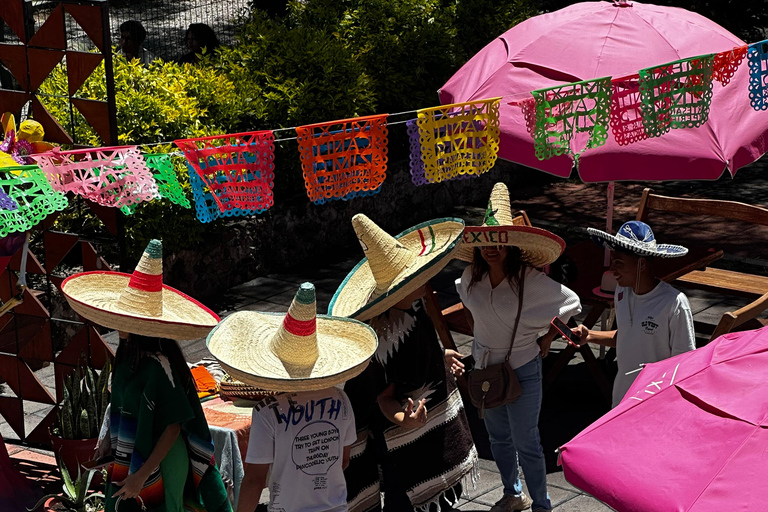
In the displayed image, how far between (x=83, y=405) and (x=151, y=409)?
1577mm

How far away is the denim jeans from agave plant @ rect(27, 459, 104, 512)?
2.22 meters

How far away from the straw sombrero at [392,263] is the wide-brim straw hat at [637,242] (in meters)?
0.87

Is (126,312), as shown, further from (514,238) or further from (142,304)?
(514,238)

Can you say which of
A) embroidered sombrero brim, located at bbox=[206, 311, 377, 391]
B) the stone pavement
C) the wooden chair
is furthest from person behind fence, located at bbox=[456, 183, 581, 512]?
embroidered sombrero brim, located at bbox=[206, 311, 377, 391]

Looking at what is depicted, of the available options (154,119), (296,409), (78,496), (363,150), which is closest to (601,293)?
(363,150)

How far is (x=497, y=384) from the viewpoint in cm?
520

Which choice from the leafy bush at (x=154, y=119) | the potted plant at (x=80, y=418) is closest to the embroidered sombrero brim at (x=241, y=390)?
the potted plant at (x=80, y=418)

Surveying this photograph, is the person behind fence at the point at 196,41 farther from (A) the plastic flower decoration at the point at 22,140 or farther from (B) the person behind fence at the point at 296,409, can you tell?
(B) the person behind fence at the point at 296,409

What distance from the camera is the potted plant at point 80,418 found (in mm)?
5629

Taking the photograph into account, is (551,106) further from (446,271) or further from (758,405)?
(446,271)

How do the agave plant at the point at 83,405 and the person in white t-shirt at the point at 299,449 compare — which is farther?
the agave plant at the point at 83,405

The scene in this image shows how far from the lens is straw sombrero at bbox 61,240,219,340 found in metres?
4.30

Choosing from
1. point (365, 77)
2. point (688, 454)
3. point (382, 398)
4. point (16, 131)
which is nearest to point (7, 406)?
point (16, 131)

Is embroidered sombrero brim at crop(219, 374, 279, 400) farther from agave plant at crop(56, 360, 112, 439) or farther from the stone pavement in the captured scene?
the stone pavement
